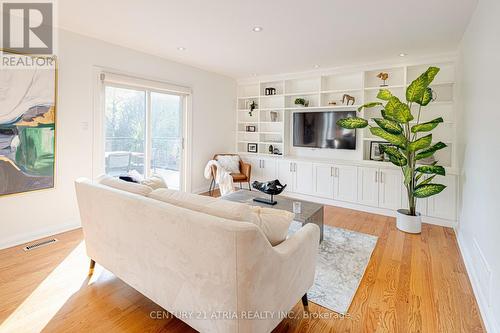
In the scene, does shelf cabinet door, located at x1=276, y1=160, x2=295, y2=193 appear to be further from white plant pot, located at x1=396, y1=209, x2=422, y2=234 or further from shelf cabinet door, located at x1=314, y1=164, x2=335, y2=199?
white plant pot, located at x1=396, y1=209, x2=422, y2=234

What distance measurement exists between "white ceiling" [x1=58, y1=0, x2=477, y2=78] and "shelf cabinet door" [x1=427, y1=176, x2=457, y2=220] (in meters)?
1.83

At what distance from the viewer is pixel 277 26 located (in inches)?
117

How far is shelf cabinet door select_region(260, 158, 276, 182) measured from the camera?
5375 millimetres

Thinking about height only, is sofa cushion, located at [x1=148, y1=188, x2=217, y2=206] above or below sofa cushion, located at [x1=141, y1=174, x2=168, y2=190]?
below

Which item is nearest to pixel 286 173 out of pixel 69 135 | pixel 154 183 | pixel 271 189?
pixel 271 189

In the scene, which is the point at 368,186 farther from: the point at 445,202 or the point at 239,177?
the point at 239,177

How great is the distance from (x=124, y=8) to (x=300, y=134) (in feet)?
12.0

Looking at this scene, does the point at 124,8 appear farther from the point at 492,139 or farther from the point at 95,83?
the point at 492,139

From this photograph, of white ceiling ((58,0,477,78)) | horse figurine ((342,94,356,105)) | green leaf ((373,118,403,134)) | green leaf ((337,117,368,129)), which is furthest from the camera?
horse figurine ((342,94,356,105))

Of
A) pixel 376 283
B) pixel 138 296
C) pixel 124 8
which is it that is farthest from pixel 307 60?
pixel 138 296

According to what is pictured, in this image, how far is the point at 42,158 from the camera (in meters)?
3.05

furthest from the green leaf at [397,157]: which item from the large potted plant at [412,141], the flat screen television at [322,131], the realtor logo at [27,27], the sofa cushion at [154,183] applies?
the realtor logo at [27,27]

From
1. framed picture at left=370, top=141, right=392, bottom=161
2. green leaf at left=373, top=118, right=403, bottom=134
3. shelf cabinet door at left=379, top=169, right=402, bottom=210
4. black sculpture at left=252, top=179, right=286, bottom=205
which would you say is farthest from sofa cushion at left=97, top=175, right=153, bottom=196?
framed picture at left=370, top=141, right=392, bottom=161

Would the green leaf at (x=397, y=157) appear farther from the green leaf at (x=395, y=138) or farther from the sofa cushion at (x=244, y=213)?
the sofa cushion at (x=244, y=213)
